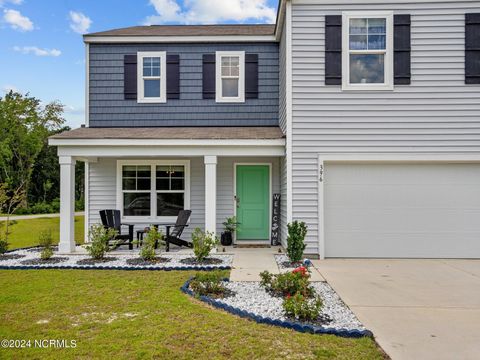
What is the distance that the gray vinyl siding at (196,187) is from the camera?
10.2 m

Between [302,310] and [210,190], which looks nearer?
[302,310]

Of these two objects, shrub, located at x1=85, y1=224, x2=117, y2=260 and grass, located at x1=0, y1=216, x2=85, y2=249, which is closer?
shrub, located at x1=85, y1=224, x2=117, y2=260

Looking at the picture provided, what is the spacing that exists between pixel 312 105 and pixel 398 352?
18.7 ft

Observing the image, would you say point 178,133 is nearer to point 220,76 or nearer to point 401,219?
point 220,76

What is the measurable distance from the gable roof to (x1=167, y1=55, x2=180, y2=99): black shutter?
2.36 ft

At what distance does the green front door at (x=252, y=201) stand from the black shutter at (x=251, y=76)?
2.00 m

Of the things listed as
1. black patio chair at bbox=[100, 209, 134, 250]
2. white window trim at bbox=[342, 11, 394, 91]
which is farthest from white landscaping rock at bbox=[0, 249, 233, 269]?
white window trim at bbox=[342, 11, 394, 91]

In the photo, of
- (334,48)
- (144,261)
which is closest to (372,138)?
(334,48)

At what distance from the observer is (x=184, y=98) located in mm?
10422

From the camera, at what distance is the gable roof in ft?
34.1

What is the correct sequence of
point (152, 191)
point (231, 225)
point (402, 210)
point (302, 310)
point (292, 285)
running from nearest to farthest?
point (302, 310) → point (292, 285) → point (402, 210) → point (231, 225) → point (152, 191)

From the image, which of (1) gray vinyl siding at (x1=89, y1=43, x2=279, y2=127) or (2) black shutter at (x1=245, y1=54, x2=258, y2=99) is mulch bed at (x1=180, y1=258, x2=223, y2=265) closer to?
(1) gray vinyl siding at (x1=89, y1=43, x2=279, y2=127)

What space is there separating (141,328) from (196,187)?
6461 mm

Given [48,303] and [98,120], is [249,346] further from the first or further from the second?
[98,120]
